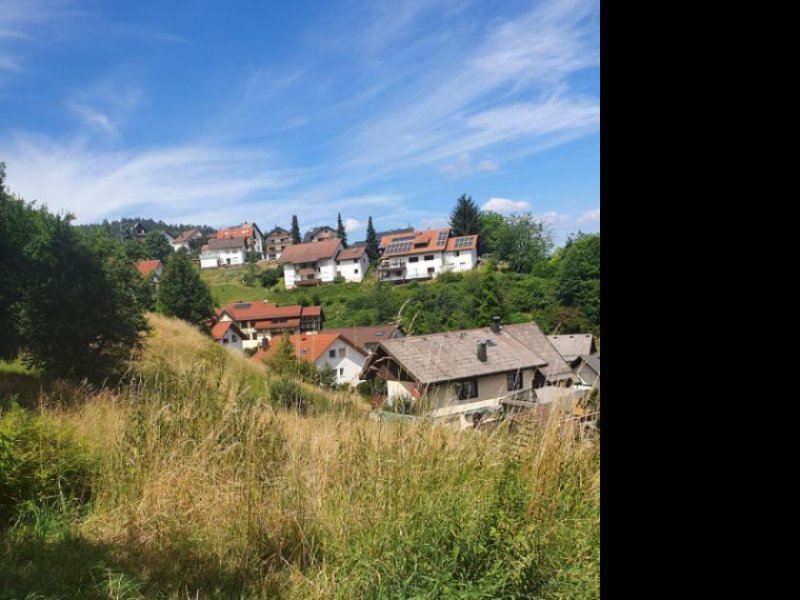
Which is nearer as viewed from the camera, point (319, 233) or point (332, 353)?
point (332, 353)

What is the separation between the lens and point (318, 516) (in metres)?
2.30

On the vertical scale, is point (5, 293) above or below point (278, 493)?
above

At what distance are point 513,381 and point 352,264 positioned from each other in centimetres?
3916

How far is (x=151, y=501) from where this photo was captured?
8.69 feet

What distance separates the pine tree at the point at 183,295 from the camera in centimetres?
2369

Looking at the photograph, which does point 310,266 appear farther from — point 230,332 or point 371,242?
point 230,332

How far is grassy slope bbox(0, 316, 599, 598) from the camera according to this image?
73.7 inches

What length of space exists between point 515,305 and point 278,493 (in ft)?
67.9

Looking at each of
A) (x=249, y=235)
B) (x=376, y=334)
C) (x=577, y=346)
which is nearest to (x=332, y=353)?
(x=376, y=334)

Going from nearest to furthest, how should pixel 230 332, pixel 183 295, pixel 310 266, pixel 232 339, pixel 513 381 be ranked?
1. pixel 513 381
2. pixel 183 295
3. pixel 230 332
4. pixel 232 339
5. pixel 310 266

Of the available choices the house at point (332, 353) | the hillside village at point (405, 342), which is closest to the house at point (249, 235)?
the hillside village at point (405, 342)

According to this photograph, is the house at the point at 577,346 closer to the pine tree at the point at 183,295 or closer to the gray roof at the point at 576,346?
the gray roof at the point at 576,346
